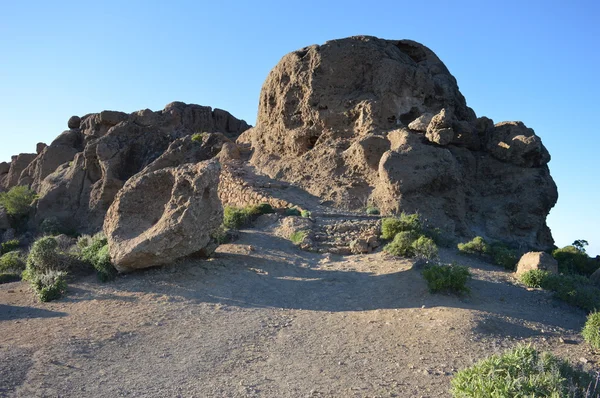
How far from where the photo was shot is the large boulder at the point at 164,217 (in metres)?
11.0

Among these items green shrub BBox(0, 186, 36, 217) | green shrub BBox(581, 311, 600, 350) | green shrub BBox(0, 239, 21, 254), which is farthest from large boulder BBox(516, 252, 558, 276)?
green shrub BBox(0, 186, 36, 217)

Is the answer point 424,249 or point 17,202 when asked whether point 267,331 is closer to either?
point 424,249

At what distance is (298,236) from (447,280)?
5.22m

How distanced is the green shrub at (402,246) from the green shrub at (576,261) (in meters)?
5.24

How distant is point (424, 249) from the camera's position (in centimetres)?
1238

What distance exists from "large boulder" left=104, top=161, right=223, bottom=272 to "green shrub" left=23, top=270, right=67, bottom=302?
1.12 m

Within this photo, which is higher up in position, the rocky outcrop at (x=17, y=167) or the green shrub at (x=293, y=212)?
the rocky outcrop at (x=17, y=167)

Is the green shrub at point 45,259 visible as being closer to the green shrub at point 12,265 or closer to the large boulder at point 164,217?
the large boulder at point 164,217

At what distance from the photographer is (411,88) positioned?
20406 mm

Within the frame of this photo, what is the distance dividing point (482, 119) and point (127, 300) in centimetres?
1666

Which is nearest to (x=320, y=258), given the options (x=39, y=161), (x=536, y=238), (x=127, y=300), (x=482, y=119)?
(x=127, y=300)

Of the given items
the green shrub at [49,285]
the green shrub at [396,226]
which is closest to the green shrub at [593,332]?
the green shrub at [396,226]

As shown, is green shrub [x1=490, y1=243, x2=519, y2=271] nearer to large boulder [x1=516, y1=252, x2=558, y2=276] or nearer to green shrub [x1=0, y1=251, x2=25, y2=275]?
large boulder [x1=516, y1=252, x2=558, y2=276]

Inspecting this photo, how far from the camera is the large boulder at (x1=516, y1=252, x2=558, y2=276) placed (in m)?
12.0
